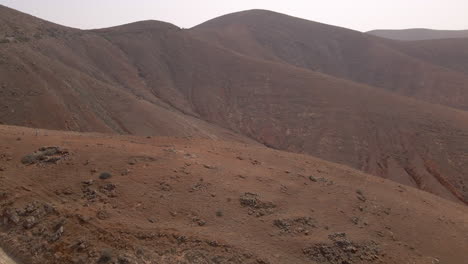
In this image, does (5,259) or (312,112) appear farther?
(312,112)

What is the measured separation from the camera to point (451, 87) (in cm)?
5747

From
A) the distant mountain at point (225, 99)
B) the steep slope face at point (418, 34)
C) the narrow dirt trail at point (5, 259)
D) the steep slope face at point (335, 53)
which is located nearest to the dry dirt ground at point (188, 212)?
the narrow dirt trail at point (5, 259)

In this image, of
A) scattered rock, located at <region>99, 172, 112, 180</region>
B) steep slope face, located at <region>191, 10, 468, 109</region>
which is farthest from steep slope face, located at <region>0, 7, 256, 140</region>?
steep slope face, located at <region>191, 10, 468, 109</region>

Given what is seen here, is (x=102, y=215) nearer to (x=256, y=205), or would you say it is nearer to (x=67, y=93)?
(x=256, y=205)

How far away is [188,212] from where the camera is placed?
36.3 feet

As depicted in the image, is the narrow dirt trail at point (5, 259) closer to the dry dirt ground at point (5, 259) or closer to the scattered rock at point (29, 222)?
the dry dirt ground at point (5, 259)

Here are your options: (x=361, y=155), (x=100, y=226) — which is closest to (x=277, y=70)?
(x=361, y=155)

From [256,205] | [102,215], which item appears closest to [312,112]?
[256,205]

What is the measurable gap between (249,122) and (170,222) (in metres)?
30.8

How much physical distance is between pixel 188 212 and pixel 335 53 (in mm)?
71545

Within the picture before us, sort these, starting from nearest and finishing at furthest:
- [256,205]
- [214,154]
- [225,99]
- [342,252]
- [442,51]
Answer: [342,252] → [256,205] → [214,154] → [225,99] → [442,51]

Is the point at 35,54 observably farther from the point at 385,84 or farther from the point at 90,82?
the point at 385,84

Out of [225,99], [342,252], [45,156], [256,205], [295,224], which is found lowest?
[225,99]

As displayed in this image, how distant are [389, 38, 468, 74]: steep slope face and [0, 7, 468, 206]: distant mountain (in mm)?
6058
